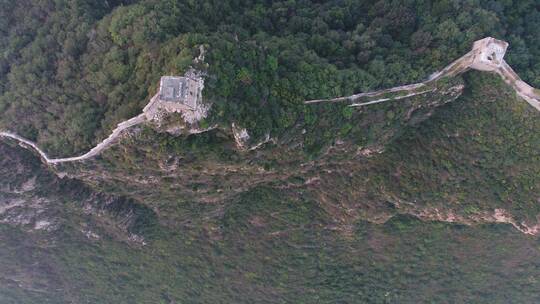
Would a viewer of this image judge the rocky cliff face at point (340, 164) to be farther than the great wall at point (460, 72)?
No

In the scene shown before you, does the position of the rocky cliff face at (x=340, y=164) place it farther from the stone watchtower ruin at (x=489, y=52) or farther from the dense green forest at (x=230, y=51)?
the dense green forest at (x=230, y=51)

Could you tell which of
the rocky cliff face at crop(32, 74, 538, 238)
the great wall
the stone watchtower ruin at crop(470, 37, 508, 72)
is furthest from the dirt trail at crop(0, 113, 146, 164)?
the stone watchtower ruin at crop(470, 37, 508, 72)

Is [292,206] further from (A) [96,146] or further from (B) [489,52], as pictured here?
(B) [489,52]

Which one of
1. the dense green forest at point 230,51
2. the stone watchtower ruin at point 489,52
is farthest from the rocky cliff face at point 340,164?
the dense green forest at point 230,51

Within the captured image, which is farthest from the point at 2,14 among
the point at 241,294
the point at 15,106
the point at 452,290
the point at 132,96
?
the point at 452,290

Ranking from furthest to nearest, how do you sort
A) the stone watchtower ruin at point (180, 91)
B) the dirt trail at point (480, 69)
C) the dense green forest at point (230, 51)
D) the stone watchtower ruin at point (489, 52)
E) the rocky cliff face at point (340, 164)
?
the dirt trail at point (480, 69) < the stone watchtower ruin at point (489, 52) < the rocky cliff face at point (340, 164) < the dense green forest at point (230, 51) < the stone watchtower ruin at point (180, 91)

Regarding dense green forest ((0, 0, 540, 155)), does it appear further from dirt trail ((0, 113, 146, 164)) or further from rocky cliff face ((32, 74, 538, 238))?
rocky cliff face ((32, 74, 538, 238))
